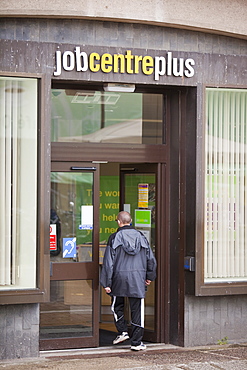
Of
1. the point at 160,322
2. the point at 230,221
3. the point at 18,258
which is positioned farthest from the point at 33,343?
the point at 230,221

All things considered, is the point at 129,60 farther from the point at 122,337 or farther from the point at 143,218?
the point at 122,337

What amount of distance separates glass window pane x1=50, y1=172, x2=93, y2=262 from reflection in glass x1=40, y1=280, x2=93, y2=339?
0.35 meters

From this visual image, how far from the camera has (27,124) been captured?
8.37 metres

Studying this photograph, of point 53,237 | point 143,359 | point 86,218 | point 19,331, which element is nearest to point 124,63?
point 86,218

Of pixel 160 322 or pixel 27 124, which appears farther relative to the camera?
pixel 160 322

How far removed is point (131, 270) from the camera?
28.5 ft

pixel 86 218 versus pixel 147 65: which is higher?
pixel 147 65

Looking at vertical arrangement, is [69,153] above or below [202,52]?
below

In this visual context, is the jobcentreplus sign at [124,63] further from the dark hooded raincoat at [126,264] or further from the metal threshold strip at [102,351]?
the metal threshold strip at [102,351]

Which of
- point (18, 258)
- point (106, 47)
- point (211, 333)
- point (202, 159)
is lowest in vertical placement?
point (211, 333)

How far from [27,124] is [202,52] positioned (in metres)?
2.43

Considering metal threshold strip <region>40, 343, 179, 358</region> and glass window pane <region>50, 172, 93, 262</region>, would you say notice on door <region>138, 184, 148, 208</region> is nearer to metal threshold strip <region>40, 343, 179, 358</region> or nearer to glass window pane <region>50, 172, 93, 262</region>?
glass window pane <region>50, 172, 93, 262</region>

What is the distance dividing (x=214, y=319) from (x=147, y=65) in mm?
3366

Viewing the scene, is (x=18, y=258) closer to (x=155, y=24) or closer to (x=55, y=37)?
(x=55, y=37)
